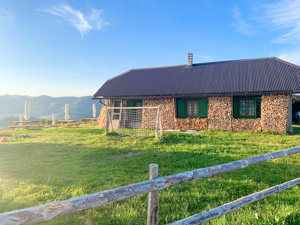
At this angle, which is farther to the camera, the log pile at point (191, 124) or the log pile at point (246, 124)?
the log pile at point (191, 124)

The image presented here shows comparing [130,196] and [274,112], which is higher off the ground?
[274,112]

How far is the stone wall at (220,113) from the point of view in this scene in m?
14.7

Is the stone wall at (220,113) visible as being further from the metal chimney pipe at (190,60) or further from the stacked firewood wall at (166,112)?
the metal chimney pipe at (190,60)

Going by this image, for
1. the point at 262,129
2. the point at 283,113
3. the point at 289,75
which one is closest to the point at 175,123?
the point at 262,129

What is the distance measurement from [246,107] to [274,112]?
1845 mm

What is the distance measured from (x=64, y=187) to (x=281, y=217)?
446 cm

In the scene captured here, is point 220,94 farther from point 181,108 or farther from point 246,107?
point 181,108

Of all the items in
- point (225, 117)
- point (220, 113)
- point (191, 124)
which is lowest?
point (191, 124)

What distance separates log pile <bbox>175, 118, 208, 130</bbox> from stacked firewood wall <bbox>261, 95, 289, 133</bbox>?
3.93 metres

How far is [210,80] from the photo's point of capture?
16.3m

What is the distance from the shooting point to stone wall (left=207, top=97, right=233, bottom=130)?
1466cm

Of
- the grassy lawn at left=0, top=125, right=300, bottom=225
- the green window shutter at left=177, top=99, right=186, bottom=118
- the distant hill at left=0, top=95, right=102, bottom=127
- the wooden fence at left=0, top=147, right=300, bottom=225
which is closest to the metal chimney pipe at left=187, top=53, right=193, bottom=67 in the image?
the green window shutter at left=177, top=99, right=186, bottom=118

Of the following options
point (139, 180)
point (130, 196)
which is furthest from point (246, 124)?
point (130, 196)

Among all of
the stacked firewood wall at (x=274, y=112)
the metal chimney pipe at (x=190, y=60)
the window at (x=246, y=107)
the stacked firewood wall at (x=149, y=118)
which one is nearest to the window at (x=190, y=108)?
the stacked firewood wall at (x=149, y=118)
